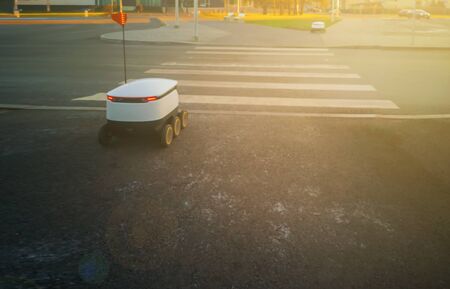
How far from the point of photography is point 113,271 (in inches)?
128

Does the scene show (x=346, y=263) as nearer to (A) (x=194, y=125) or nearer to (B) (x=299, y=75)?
(A) (x=194, y=125)

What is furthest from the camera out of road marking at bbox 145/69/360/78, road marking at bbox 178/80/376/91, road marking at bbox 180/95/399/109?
road marking at bbox 145/69/360/78

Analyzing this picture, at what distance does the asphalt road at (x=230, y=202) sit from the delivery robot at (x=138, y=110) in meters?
0.33

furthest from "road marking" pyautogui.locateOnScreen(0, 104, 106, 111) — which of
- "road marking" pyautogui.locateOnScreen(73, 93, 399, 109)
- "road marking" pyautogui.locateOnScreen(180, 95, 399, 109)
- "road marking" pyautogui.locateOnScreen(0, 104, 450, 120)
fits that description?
"road marking" pyautogui.locateOnScreen(180, 95, 399, 109)

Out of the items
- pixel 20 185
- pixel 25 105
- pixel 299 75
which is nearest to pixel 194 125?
pixel 20 185

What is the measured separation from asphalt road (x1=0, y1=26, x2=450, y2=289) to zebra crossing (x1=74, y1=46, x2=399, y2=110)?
0.67 metres

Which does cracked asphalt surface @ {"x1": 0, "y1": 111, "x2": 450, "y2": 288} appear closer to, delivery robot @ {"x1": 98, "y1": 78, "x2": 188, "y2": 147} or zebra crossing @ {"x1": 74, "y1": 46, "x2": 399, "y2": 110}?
delivery robot @ {"x1": 98, "y1": 78, "x2": 188, "y2": 147}

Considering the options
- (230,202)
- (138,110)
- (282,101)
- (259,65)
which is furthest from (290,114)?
(259,65)

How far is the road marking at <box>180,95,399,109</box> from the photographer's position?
355 inches

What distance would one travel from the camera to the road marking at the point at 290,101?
9.01 meters

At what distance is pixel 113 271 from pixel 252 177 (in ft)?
8.00

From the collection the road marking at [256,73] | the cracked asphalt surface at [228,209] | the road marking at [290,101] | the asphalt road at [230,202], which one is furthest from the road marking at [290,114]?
the road marking at [256,73]

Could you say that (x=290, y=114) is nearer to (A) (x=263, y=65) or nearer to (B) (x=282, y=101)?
(B) (x=282, y=101)

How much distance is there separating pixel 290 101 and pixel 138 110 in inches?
183
